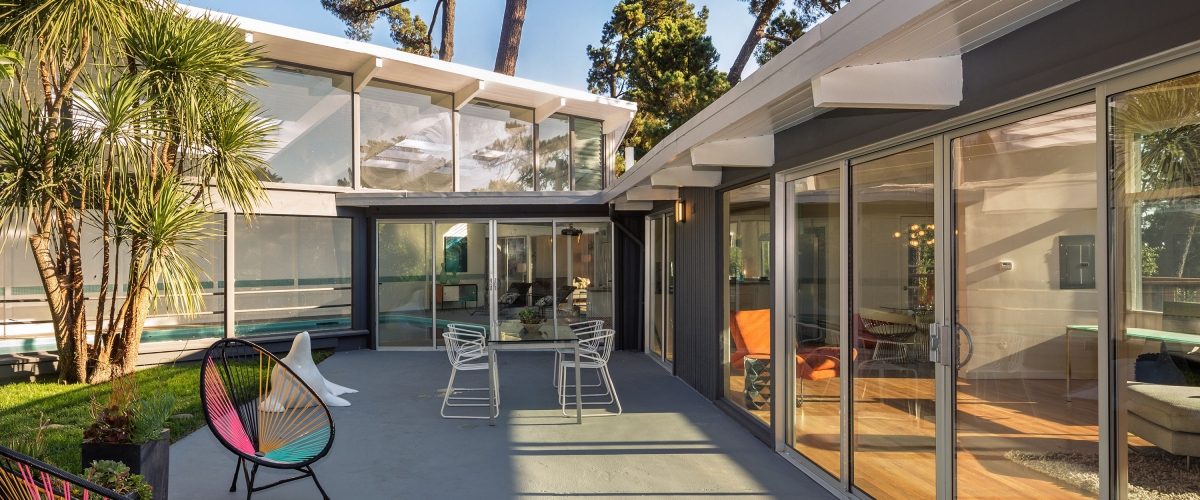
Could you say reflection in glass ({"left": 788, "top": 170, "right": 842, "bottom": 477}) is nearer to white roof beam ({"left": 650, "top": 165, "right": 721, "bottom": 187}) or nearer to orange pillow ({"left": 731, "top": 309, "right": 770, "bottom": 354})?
orange pillow ({"left": 731, "top": 309, "right": 770, "bottom": 354})

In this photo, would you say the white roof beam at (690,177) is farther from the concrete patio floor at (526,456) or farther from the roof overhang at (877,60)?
the concrete patio floor at (526,456)

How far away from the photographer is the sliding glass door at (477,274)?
1034 cm

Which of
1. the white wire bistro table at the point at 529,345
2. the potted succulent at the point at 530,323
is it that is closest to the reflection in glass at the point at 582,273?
the potted succulent at the point at 530,323

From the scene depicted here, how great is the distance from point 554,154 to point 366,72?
3.40 m

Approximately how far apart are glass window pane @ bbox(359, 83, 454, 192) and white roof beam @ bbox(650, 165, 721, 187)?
18.6ft

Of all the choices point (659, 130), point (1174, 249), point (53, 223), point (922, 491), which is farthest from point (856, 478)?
point (659, 130)

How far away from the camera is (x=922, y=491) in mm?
3307

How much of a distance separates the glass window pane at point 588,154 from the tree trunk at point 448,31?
4560mm

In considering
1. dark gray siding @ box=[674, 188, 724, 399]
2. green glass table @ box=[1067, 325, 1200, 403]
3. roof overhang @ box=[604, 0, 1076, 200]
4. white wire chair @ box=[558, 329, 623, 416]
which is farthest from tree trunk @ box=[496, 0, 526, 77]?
green glass table @ box=[1067, 325, 1200, 403]

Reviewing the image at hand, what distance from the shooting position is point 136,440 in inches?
134

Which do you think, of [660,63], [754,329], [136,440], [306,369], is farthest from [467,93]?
[136,440]

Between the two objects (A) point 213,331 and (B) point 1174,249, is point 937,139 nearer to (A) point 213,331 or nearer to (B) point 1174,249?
(B) point 1174,249

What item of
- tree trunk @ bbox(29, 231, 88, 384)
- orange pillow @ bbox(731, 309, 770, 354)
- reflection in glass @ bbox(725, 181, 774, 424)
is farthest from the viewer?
tree trunk @ bbox(29, 231, 88, 384)

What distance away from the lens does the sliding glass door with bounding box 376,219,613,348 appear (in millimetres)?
10336
